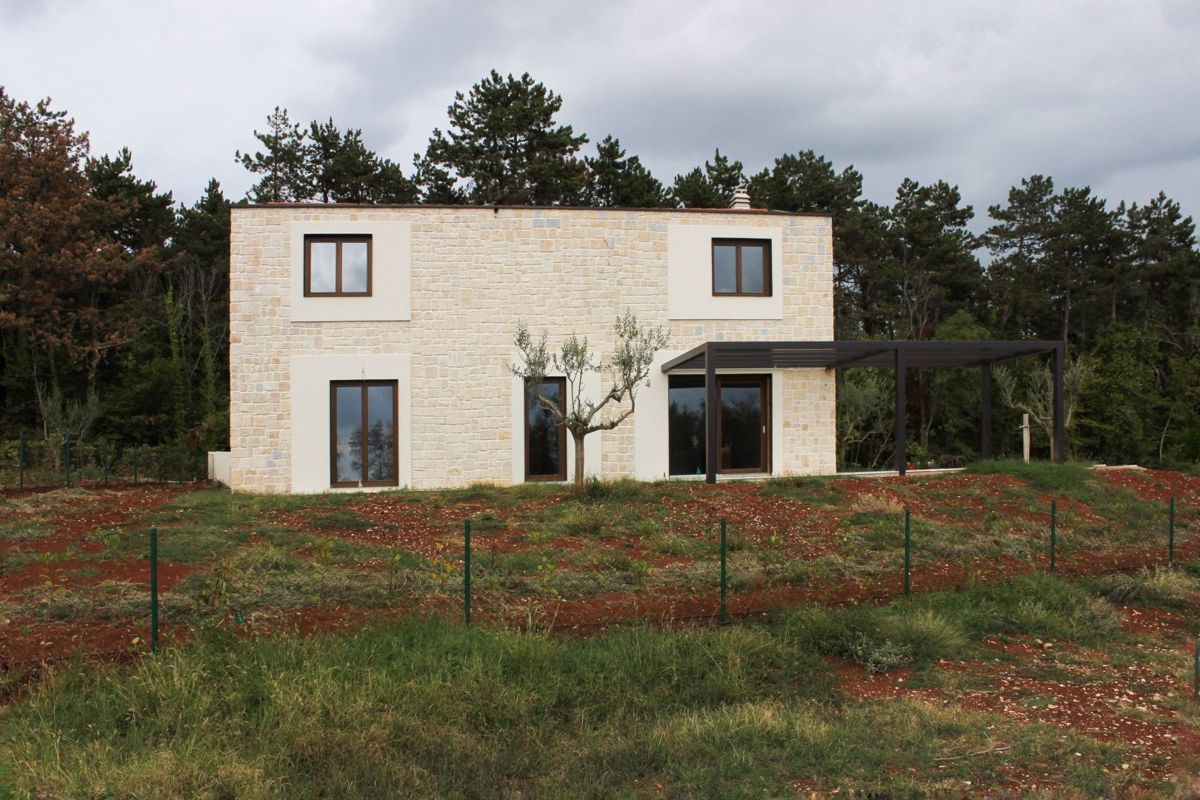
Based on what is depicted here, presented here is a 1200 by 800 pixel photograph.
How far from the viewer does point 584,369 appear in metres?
15.3

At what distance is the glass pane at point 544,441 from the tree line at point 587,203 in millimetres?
9520

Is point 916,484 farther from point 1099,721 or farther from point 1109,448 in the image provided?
point 1109,448

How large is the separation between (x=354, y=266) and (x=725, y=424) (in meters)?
7.69

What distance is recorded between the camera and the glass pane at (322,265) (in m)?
15.5

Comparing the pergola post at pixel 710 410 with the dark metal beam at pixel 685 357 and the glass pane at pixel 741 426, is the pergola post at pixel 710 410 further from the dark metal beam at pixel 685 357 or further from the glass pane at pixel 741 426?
the glass pane at pixel 741 426

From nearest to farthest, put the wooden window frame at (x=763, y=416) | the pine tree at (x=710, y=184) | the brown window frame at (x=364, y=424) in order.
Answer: the brown window frame at (x=364, y=424)
the wooden window frame at (x=763, y=416)
the pine tree at (x=710, y=184)

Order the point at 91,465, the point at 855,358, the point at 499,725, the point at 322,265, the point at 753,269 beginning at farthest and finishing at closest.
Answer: the point at 91,465, the point at 753,269, the point at 855,358, the point at 322,265, the point at 499,725

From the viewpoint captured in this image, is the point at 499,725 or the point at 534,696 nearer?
the point at 499,725

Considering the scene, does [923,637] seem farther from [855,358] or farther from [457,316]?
[457,316]

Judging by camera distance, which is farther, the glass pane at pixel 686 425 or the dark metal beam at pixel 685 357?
the glass pane at pixel 686 425

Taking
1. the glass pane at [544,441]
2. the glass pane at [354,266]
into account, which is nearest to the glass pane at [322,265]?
the glass pane at [354,266]

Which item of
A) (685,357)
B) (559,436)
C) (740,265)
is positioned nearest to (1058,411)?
(740,265)

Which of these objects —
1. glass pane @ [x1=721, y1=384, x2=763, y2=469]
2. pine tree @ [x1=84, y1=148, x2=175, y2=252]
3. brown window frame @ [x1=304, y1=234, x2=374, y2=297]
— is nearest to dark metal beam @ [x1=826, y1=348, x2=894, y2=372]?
glass pane @ [x1=721, y1=384, x2=763, y2=469]

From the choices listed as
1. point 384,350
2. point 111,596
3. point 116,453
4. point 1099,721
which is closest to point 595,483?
point 384,350
